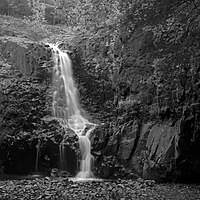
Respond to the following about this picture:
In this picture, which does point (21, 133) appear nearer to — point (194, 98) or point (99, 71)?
point (99, 71)

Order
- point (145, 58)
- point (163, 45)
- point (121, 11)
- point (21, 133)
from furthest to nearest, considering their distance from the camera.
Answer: point (21, 133) < point (145, 58) < point (163, 45) < point (121, 11)

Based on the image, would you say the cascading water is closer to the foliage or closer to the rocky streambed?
the foliage

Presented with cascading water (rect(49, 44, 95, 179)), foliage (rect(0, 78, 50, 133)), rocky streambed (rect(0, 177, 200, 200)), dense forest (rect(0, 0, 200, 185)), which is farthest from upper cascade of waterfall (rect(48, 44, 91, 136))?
rocky streambed (rect(0, 177, 200, 200))

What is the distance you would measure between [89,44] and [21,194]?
12221mm

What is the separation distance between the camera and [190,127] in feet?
31.1

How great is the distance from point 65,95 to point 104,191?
9056 millimetres

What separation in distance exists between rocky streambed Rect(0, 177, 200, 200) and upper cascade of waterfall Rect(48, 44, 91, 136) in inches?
195

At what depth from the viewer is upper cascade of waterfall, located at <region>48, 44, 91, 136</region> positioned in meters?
14.5

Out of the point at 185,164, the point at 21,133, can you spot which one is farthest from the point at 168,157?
the point at 21,133

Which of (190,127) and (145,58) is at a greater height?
(145,58)

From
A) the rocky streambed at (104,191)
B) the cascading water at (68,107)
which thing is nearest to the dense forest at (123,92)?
the cascading water at (68,107)

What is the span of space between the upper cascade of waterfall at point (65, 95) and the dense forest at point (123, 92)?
0.40 meters

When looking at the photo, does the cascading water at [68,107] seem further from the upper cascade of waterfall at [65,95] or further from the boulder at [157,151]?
the boulder at [157,151]

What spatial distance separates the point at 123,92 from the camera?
472 inches
